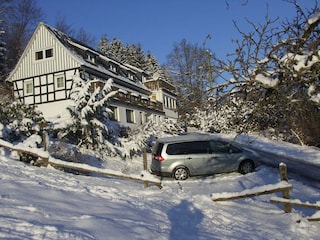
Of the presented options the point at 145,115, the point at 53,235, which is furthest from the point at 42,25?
the point at 53,235

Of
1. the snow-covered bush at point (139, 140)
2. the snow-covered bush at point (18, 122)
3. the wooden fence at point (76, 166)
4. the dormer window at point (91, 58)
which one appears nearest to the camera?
the wooden fence at point (76, 166)

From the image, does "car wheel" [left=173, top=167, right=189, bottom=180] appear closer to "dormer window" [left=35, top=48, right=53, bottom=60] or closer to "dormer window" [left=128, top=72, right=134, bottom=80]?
"dormer window" [left=35, top=48, right=53, bottom=60]

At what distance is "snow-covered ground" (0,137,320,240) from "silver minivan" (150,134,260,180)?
3.65 meters

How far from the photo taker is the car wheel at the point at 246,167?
1420 cm

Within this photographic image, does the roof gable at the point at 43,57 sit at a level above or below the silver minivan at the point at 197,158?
above

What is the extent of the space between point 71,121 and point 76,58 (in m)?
11.9

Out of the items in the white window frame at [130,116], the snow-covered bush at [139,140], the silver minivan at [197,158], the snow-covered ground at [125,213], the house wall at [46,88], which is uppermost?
the house wall at [46,88]

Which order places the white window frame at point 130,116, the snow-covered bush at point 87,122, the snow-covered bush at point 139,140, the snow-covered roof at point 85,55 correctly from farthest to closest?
the white window frame at point 130,116
the snow-covered roof at point 85,55
the snow-covered bush at point 139,140
the snow-covered bush at point 87,122

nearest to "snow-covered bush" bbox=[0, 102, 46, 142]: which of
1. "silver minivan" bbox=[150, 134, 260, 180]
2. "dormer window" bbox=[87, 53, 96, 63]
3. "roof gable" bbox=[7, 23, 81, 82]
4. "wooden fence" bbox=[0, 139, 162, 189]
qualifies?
"wooden fence" bbox=[0, 139, 162, 189]

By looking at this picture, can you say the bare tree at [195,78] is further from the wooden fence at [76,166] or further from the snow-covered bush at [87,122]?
the snow-covered bush at [87,122]

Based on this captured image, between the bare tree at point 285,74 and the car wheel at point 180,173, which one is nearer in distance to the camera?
the bare tree at point 285,74

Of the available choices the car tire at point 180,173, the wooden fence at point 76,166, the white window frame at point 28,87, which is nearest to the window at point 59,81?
the white window frame at point 28,87

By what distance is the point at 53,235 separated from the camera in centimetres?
452

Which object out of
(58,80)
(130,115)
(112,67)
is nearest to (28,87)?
(58,80)
